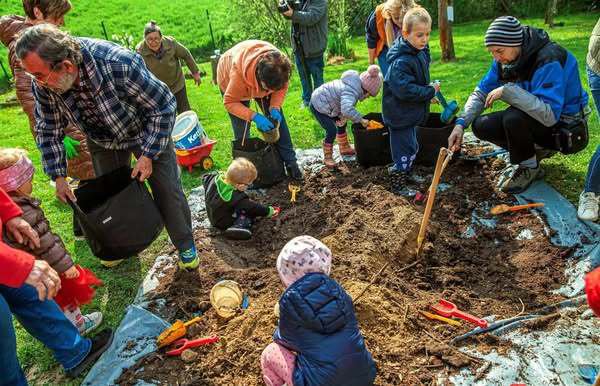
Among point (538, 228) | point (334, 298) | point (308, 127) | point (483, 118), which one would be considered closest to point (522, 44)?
point (483, 118)

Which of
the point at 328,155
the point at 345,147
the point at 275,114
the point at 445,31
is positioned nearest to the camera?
the point at 275,114

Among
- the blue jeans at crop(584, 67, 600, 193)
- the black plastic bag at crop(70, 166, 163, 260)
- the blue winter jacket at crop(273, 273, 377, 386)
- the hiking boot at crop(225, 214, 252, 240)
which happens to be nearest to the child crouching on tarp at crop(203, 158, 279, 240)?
the hiking boot at crop(225, 214, 252, 240)

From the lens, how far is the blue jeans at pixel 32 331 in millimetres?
2090

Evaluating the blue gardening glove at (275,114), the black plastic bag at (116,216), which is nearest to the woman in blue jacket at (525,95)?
the blue gardening glove at (275,114)

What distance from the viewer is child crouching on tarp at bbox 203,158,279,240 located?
3.90m

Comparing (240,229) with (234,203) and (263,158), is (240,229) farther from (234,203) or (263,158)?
(263,158)

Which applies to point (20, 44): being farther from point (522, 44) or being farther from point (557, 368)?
point (522, 44)

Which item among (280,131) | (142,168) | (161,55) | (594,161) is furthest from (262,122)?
(594,161)

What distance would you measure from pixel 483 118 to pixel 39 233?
3662 millimetres

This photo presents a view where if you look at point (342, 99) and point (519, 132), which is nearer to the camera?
point (519, 132)

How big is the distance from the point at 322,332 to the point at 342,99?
120 inches

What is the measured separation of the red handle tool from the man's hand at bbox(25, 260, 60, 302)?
3.16 feet

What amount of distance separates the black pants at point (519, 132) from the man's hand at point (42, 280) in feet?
11.6

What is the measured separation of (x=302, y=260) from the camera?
2088 millimetres
